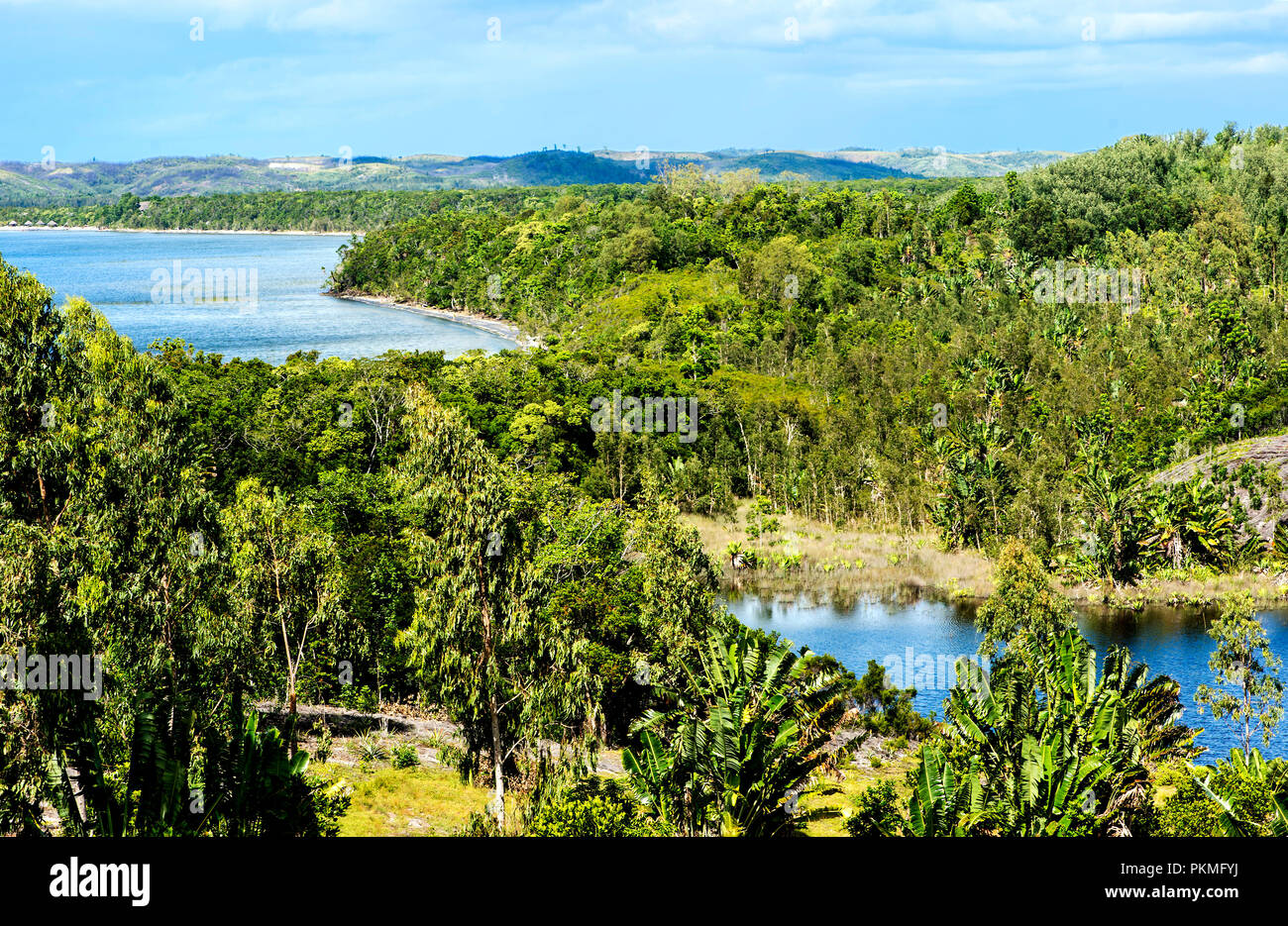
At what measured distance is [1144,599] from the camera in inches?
2030

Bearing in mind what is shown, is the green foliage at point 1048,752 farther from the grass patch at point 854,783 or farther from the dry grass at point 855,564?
the dry grass at point 855,564

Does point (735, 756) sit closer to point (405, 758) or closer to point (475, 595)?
point (475, 595)

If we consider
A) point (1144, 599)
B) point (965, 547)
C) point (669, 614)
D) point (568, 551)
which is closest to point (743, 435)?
point (965, 547)

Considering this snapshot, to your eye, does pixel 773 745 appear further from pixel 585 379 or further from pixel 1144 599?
pixel 585 379

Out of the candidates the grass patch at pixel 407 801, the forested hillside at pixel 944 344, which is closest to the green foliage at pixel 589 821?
the grass patch at pixel 407 801

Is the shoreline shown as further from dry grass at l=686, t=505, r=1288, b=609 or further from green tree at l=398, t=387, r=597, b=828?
green tree at l=398, t=387, r=597, b=828

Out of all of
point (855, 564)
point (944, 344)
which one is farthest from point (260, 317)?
point (855, 564)

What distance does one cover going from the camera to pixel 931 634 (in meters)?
49.3

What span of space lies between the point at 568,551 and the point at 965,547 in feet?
95.7

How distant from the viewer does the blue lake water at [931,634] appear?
44.4 meters

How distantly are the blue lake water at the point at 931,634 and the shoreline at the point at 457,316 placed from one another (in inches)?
2564

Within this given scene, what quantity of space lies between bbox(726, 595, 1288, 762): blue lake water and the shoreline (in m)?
65.1
